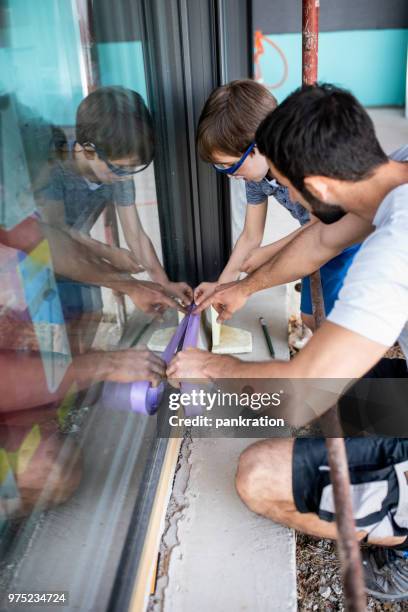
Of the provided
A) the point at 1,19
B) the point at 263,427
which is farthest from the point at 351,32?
the point at 1,19

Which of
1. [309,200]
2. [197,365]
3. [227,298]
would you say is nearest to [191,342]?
[227,298]

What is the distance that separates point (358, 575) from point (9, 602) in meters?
0.86

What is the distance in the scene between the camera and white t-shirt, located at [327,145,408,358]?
1.22 metres

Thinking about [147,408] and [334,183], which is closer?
[334,183]

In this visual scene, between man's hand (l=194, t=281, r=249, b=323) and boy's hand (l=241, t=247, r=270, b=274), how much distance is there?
28cm

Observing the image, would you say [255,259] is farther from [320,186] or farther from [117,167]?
[320,186]

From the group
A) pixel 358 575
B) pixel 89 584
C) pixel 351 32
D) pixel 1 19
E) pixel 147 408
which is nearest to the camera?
pixel 358 575

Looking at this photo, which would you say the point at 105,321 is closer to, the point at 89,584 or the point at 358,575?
the point at 89,584

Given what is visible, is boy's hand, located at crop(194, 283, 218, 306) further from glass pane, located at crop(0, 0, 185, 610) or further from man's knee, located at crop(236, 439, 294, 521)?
man's knee, located at crop(236, 439, 294, 521)

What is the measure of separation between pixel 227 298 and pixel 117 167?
0.67m

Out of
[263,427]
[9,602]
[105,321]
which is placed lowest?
[263,427]

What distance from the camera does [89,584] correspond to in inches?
58.4

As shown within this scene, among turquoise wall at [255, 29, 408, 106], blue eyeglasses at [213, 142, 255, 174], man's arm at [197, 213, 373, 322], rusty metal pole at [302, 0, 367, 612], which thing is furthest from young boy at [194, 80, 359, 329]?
turquoise wall at [255, 29, 408, 106]

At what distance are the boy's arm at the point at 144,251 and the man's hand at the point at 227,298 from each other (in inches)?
5.4
